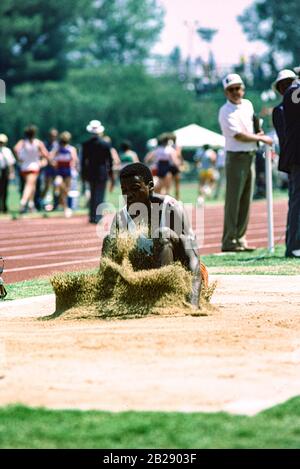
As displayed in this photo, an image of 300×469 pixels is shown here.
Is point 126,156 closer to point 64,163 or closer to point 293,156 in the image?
point 64,163

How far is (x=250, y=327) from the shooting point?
28.0 feet

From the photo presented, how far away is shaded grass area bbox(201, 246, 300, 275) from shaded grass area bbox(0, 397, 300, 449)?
21.3 ft

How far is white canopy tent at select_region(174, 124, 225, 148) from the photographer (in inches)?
1016

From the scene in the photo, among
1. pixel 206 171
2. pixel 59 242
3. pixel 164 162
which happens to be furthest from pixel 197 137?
pixel 59 242

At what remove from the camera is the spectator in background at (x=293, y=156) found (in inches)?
542

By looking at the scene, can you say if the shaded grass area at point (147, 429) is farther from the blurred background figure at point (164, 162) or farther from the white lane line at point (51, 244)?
the blurred background figure at point (164, 162)

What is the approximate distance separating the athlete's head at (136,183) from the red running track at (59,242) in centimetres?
374

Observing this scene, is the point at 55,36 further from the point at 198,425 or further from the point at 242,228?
the point at 198,425

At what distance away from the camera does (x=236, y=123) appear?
15.0 m

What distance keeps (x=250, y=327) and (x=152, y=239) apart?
47.9 inches

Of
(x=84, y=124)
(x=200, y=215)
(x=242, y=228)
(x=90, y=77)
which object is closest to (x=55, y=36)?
(x=90, y=77)

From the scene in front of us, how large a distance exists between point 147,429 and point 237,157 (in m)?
9.85

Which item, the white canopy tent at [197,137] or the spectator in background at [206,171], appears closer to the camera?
the white canopy tent at [197,137]

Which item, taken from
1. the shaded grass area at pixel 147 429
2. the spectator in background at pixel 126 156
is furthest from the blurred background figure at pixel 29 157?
the shaded grass area at pixel 147 429
